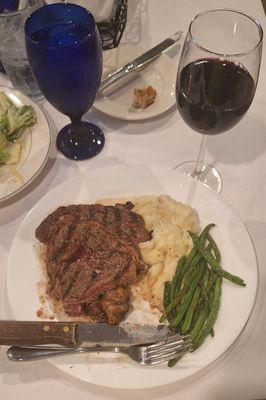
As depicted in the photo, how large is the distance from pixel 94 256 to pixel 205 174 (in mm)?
524

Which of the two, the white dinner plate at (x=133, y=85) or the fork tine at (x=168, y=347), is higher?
the white dinner plate at (x=133, y=85)

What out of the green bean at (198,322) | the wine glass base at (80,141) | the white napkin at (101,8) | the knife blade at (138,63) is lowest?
the green bean at (198,322)

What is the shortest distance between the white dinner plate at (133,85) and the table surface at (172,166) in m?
0.05

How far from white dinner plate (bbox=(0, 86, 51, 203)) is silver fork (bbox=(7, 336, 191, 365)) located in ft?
1.55

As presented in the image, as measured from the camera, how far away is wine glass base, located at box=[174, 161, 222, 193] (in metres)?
1.39

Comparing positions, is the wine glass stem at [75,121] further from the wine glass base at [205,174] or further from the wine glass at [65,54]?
the wine glass base at [205,174]

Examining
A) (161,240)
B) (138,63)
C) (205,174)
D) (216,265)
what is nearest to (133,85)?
(138,63)

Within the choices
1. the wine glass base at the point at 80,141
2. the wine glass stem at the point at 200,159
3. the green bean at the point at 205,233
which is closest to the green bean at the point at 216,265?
the green bean at the point at 205,233

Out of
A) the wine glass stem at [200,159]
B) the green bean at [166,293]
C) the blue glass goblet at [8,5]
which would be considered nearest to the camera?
the green bean at [166,293]

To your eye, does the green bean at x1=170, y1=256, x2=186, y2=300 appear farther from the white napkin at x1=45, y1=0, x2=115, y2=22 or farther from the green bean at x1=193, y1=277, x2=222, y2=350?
the white napkin at x1=45, y1=0, x2=115, y2=22

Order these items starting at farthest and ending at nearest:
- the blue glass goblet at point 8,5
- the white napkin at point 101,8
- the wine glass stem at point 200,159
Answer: the white napkin at point 101,8 → the blue glass goblet at point 8,5 → the wine glass stem at point 200,159

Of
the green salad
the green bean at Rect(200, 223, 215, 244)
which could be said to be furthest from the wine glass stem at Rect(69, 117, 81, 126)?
the green bean at Rect(200, 223, 215, 244)

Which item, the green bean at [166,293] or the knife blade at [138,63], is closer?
the green bean at [166,293]

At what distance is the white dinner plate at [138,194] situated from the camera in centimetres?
97
